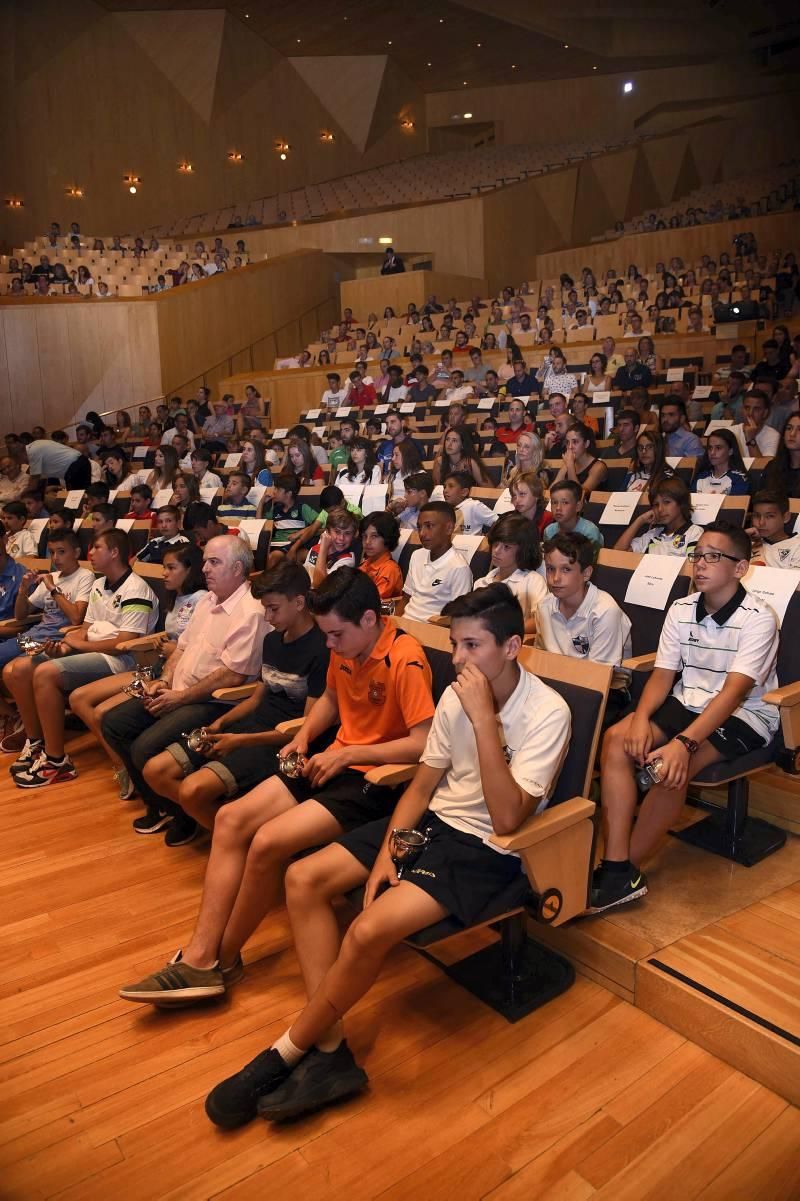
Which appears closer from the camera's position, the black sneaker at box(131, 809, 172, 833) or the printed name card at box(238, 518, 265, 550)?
the black sneaker at box(131, 809, 172, 833)

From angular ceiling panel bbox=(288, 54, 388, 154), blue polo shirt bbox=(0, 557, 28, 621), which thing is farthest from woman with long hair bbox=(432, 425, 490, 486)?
angular ceiling panel bbox=(288, 54, 388, 154)

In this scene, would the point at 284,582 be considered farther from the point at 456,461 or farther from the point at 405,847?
the point at 456,461

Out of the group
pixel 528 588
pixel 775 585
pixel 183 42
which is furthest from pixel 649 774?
pixel 183 42

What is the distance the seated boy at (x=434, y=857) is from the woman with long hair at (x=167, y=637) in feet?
5.47

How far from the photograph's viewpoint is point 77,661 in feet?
11.7

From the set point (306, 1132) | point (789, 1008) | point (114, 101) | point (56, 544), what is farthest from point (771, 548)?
point (114, 101)

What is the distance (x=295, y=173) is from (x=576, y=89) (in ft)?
21.0

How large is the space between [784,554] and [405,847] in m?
1.99

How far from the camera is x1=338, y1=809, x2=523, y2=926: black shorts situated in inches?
69.1

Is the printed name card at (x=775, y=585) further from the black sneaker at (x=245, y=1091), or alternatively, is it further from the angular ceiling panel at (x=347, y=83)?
the angular ceiling panel at (x=347, y=83)

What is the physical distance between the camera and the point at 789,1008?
1742 mm

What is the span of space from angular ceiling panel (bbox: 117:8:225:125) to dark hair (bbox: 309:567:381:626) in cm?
1757

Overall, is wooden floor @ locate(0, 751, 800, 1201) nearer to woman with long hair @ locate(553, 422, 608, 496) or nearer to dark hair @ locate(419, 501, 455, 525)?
dark hair @ locate(419, 501, 455, 525)

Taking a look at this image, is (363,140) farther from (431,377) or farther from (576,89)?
(431,377)
